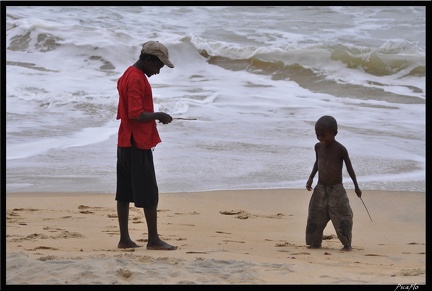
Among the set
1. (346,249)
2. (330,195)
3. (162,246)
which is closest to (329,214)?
→ (330,195)

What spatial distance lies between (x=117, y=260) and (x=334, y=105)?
369 inches

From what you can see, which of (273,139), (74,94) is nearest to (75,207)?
(273,139)

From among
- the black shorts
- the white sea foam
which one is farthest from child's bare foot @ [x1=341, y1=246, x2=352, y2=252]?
the white sea foam

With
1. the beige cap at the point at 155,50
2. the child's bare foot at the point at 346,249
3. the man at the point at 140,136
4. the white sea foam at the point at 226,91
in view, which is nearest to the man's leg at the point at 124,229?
the man at the point at 140,136

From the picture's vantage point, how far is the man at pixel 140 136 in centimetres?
548

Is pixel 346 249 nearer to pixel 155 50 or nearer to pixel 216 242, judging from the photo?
pixel 216 242

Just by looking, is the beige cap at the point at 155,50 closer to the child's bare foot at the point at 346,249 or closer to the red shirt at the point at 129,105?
the red shirt at the point at 129,105

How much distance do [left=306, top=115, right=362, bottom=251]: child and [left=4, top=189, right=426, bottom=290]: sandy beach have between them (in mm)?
162

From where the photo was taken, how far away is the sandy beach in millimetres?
4387

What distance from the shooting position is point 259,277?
14.4 feet

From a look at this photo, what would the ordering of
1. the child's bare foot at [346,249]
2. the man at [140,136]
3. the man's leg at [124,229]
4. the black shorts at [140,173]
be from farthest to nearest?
the child's bare foot at [346,249]
the man's leg at [124,229]
the black shorts at [140,173]
the man at [140,136]

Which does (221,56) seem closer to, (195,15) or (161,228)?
(195,15)

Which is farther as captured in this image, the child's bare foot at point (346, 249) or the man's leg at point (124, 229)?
the child's bare foot at point (346, 249)

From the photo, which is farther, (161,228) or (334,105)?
(334,105)
